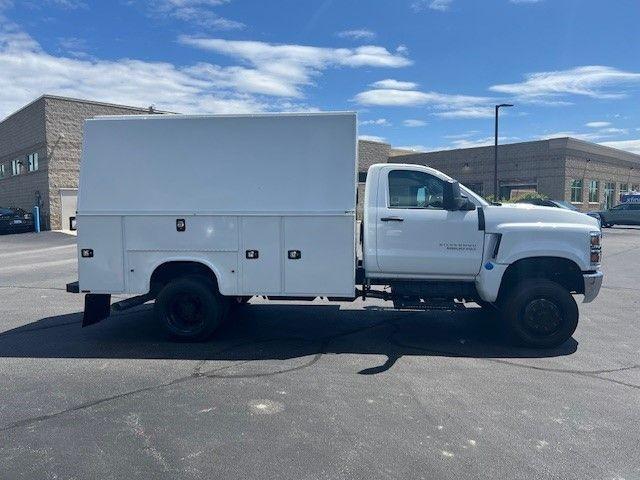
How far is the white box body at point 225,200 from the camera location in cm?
607

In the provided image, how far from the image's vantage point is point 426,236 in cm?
620

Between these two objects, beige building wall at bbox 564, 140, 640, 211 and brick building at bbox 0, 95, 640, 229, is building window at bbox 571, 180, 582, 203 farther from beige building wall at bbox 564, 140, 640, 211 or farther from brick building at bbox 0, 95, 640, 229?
beige building wall at bbox 564, 140, 640, 211

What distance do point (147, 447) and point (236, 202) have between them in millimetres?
3168

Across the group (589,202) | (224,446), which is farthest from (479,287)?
(589,202)

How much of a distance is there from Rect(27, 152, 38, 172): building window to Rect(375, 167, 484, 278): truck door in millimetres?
29651

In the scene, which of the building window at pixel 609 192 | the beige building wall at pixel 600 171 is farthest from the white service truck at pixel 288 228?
the building window at pixel 609 192

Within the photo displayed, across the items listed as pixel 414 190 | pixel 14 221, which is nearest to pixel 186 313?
pixel 414 190

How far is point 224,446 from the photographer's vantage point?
3.74 metres

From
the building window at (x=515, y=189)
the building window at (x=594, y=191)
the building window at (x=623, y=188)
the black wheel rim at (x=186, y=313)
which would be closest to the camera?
the black wheel rim at (x=186, y=313)

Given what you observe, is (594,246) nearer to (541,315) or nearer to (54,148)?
(541,315)

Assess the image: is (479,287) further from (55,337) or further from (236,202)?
(55,337)

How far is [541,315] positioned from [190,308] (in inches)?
175

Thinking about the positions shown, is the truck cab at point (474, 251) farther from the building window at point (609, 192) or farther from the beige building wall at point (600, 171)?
the building window at point (609, 192)

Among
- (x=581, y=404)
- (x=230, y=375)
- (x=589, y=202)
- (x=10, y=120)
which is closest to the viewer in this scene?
(x=581, y=404)
